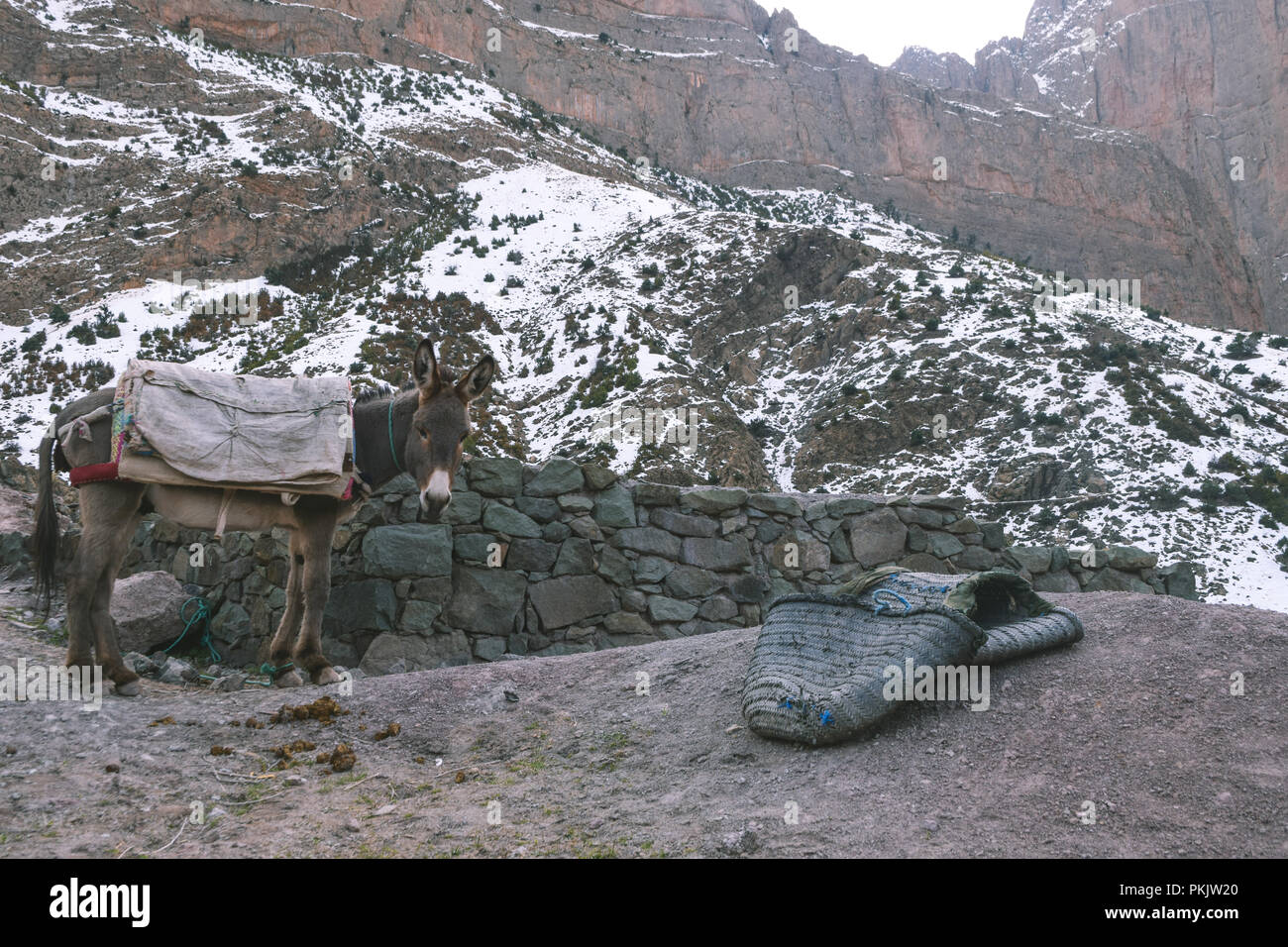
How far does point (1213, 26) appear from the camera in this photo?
11856 centimetres

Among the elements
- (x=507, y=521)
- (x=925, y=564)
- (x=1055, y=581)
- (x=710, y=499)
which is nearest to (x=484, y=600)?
(x=507, y=521)

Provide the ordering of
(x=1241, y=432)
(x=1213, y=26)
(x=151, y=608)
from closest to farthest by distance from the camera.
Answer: (x=151, y=608), (x=1241, y=432), (x=1213, y=26)

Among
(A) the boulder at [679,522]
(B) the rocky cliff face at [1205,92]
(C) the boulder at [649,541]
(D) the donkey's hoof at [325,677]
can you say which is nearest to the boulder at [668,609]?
(C) the boulder at [649,541]

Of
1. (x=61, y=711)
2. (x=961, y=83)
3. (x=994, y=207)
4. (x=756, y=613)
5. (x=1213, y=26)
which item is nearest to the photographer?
(x=61, y=711)

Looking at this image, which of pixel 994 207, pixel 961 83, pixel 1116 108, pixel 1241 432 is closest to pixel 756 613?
pixel 1241 432

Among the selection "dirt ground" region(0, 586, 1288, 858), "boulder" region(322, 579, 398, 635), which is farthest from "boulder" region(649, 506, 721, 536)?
"dirt ground" region(0, 586, 1288, 858)

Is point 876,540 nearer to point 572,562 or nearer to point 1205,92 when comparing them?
point 572,562

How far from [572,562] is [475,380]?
9.77 feet

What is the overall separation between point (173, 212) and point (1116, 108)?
422 ft

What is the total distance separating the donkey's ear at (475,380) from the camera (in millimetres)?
6305

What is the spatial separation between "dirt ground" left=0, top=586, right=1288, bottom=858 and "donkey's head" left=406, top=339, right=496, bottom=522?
158cm

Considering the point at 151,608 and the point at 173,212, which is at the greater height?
the point at 173,212

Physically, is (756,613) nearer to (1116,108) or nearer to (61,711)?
(61,711)

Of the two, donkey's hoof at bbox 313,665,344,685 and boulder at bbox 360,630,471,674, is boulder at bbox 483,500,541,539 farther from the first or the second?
donkey's hoof at bbox 313,665,344,685
